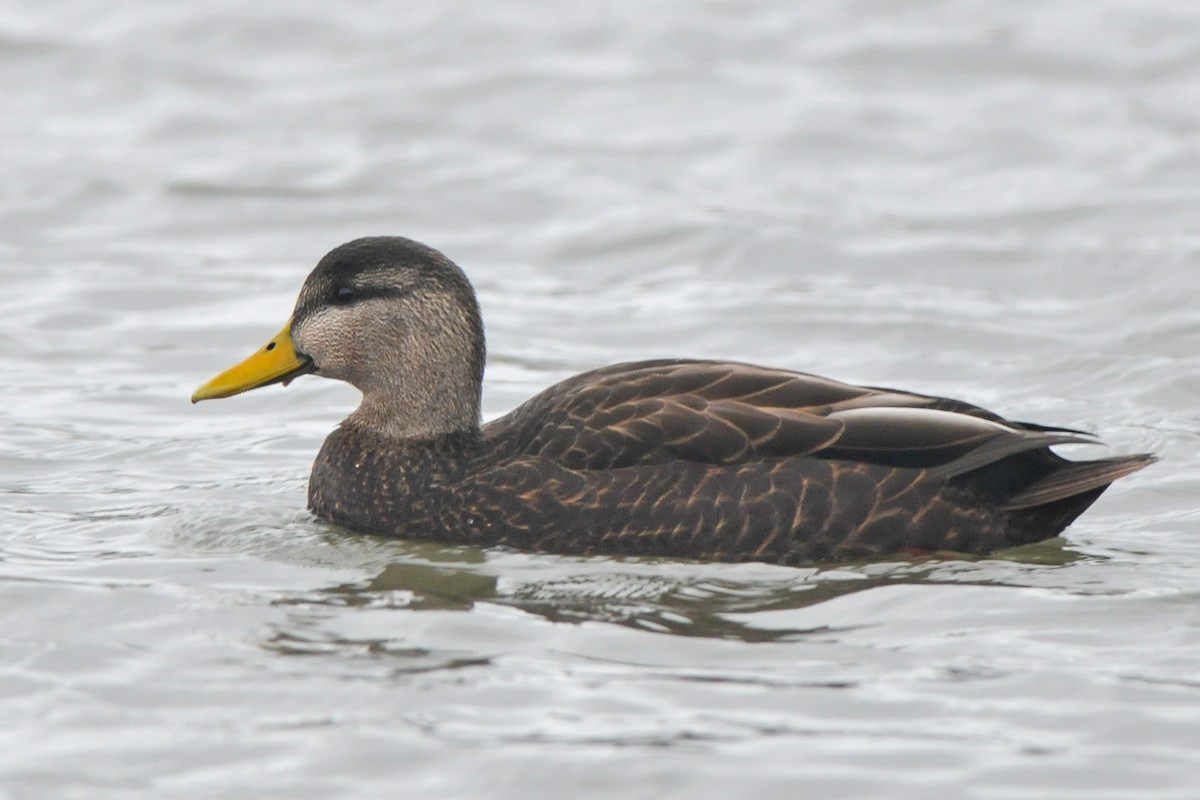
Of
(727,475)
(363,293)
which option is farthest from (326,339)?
(727,475)

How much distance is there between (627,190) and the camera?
57.0ft

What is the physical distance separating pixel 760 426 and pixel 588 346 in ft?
16.0

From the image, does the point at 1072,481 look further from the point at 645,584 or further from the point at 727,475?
the point at 645,584

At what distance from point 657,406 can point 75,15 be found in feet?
48.7

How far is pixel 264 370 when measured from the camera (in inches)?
384

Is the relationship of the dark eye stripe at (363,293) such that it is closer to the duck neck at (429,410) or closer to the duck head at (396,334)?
the duck head at (396,334)

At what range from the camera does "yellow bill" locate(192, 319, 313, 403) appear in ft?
32.0

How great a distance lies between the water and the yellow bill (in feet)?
2.04

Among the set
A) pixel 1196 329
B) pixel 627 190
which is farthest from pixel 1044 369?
pixel 627 190

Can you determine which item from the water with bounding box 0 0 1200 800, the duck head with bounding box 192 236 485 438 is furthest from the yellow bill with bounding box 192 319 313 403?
the water with bounding box 0 0 1200 800

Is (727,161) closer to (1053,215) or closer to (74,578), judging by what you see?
(1053,215)

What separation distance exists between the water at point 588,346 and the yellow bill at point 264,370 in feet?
2.04

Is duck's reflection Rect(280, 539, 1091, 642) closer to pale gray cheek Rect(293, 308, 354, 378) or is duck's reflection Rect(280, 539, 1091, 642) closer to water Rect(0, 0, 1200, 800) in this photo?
water Rect(0, 0, 1200, 800)

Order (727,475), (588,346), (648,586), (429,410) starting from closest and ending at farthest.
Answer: (648,586), (727,475), (429,410), (588,346)
